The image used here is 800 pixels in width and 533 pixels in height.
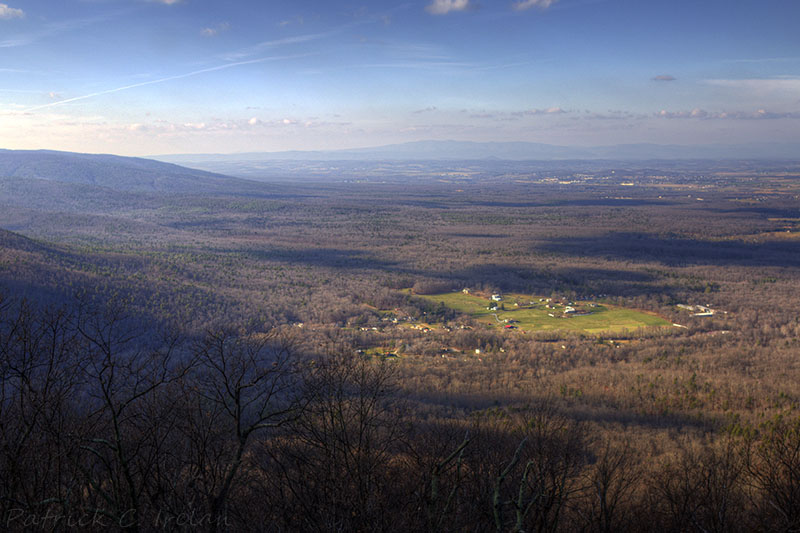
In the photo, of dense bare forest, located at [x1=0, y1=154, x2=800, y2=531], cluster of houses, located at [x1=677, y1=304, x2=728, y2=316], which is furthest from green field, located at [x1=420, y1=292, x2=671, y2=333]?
cluster of houses, located at [x1=677, y1=304, x2=728, y2=316]

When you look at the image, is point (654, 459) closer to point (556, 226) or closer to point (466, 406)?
point (466, 406)

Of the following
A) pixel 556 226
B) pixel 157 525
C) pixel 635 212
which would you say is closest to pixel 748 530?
pixel 157 525

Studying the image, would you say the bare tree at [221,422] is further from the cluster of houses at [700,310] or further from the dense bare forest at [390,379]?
the cluster of houses at [700,310]

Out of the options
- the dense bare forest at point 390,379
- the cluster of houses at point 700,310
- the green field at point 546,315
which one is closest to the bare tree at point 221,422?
the dense bare forest at point 390,379

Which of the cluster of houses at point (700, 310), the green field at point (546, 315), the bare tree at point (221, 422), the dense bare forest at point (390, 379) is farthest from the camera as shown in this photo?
the cluster of houses at point (700, 310)

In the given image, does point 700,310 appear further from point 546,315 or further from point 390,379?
point 390,379

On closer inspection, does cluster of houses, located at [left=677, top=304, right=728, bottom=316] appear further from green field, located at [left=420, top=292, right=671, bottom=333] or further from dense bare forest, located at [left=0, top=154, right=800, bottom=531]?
green field, located at [left=420, top=292, right=671, bottom=333]
